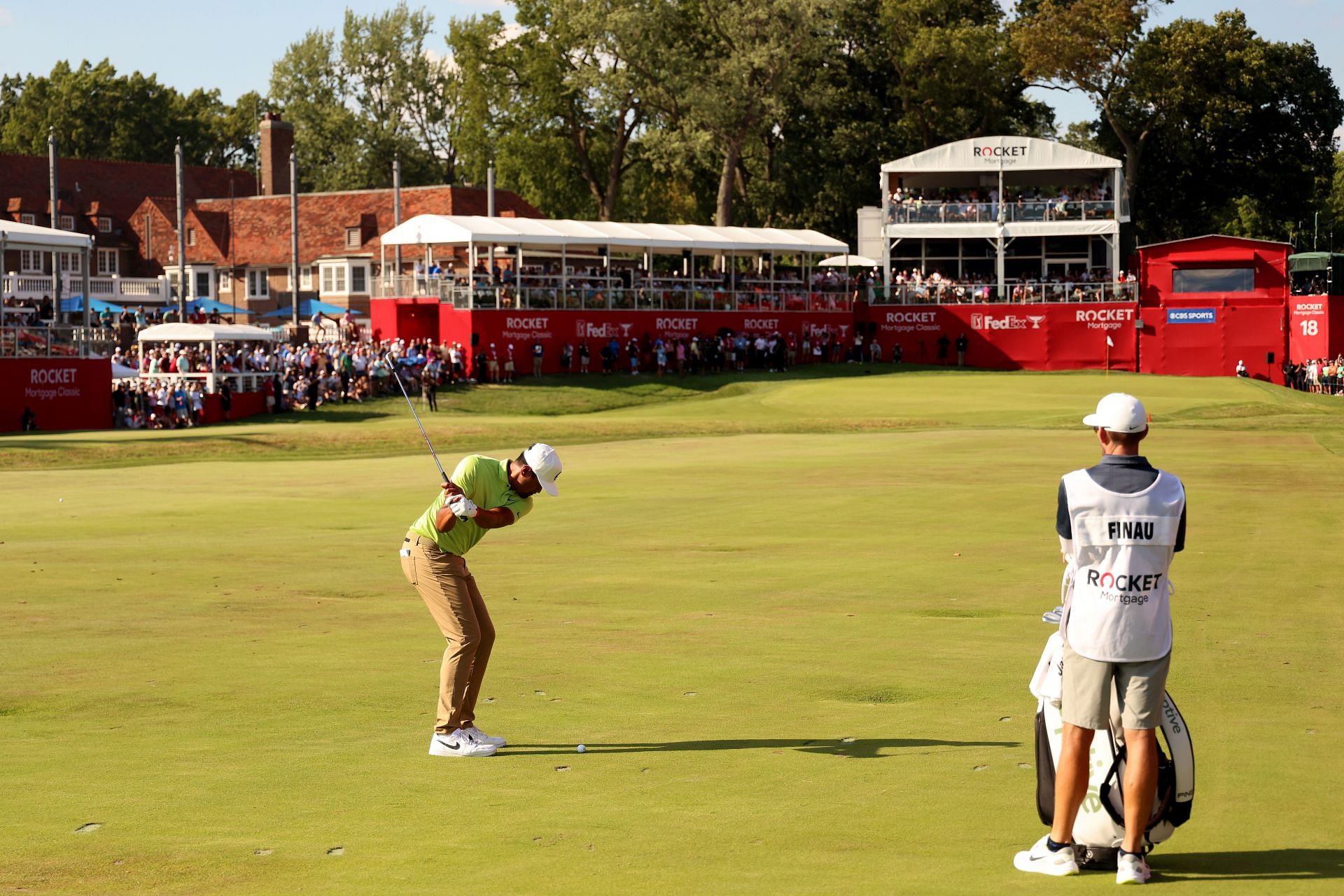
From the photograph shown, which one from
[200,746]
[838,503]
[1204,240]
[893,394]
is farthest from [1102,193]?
[200,746]

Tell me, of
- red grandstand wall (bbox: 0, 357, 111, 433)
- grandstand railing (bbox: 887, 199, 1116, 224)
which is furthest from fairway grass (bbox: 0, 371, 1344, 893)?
grandstand railing (bbox: 887, 199, 1116, 224)

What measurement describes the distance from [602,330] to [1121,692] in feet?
187

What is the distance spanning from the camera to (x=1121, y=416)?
7879mm

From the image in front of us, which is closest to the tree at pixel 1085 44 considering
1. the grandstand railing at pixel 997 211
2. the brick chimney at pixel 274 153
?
the grandstand railing at pixel 997 211

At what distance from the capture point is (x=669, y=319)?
219 feet

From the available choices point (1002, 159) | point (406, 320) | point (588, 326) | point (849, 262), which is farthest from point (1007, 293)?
point (406, 320)

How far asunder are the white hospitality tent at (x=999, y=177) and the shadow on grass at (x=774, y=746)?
66.4 meters

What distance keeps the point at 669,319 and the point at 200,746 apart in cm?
5671

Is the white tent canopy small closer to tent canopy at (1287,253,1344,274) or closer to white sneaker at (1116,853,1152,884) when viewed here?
tent canopy at (1287,253,1344,274)

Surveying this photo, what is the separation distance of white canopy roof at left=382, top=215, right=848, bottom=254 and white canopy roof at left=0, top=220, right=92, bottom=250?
44.0 feet

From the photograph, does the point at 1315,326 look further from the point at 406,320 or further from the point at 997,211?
the point at 406,320

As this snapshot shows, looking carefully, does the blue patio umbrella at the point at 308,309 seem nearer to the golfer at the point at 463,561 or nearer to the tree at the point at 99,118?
the tree at the point at 99,118

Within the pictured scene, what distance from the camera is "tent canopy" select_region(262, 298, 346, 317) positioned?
85.8 metres

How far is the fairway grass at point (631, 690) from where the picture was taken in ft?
26.5
